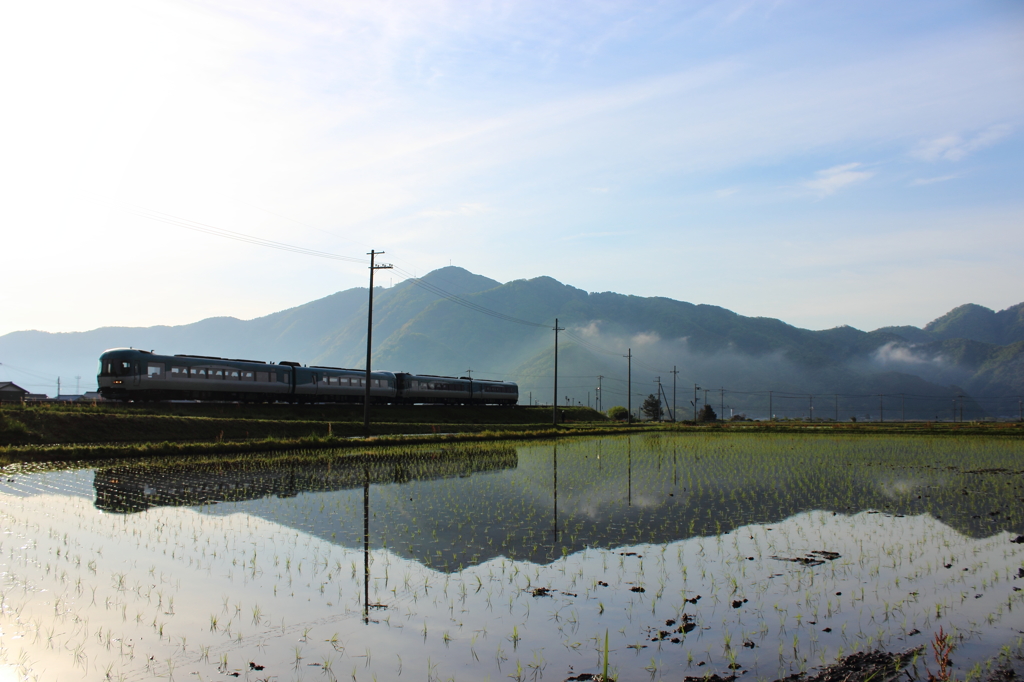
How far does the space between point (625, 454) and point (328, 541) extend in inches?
958

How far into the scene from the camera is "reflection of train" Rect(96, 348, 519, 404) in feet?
136

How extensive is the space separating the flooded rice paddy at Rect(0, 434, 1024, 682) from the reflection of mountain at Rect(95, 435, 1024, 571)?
134 millimetres

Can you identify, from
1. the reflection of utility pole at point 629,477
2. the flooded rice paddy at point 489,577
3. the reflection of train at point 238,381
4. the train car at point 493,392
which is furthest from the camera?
the train car at point 493,392

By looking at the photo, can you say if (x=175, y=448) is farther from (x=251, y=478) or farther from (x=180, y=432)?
(x=251, y=478)

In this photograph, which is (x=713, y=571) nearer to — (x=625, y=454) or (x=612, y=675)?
(x=612, y=675)

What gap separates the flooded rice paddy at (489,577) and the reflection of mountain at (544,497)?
0.44 ft

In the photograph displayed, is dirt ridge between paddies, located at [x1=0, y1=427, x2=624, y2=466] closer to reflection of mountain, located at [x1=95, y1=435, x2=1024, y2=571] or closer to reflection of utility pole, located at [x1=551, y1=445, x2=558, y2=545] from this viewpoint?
reflection of mountain, located at [x1=95, y1=435, x2=1024, y2=571]

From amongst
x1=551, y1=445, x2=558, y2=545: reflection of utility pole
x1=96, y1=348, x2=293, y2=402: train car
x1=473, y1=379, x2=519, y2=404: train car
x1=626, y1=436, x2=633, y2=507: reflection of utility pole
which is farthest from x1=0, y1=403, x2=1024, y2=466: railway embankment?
x1=473, y1=379, x2=519, y2=404: train car

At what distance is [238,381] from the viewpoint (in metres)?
47.9

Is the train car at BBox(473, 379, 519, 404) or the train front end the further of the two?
the train car at BBox(473, 379, 519, 404)

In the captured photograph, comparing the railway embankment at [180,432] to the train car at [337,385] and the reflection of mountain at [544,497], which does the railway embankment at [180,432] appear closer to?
the train car at [337,385]

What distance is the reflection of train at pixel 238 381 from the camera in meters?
41.4

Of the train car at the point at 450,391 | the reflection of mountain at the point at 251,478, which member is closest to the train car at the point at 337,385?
the train car at the point at 450,391

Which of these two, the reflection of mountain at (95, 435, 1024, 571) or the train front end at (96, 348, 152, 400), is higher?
the train front end at (96, 348, 152, 400)
